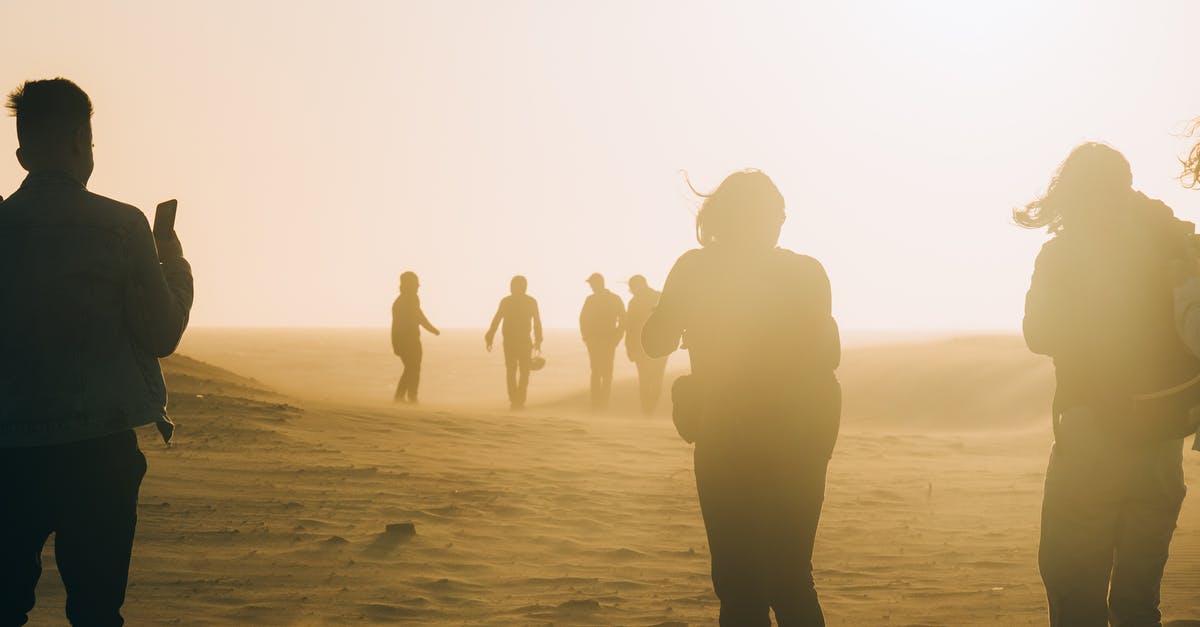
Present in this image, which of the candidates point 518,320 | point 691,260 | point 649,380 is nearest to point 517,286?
point 518,320

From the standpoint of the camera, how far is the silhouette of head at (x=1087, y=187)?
434 cm

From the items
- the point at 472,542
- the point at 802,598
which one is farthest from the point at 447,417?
the point at 802,598

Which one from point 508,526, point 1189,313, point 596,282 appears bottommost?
point 508,526

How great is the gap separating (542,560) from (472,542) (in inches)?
26.0

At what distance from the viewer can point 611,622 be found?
664 cm

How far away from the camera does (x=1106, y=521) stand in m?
4.20

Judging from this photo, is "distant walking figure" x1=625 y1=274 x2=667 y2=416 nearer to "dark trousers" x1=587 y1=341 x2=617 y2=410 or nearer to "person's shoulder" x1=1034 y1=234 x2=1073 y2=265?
"dark trousers" x1=587 y1=341 x2=617 y2=410

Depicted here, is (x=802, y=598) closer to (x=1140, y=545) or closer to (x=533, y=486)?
(x=1140, y=545)

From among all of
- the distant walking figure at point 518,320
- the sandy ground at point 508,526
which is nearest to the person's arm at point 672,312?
the sandy ground at point 508,526

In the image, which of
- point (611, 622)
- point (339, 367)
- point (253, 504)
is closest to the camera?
point (611, 622)

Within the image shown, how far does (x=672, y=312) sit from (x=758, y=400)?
48 centimetres

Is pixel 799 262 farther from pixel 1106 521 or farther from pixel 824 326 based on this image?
pixel 1106 521

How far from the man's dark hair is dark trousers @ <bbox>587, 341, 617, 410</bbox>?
54.5 ft

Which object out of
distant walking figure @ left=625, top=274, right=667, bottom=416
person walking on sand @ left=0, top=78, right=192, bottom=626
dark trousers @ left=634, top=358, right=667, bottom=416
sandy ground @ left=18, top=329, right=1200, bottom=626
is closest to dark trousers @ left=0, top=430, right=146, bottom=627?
person walking on sand @ left=0, top=78, right=192, bottom=626
